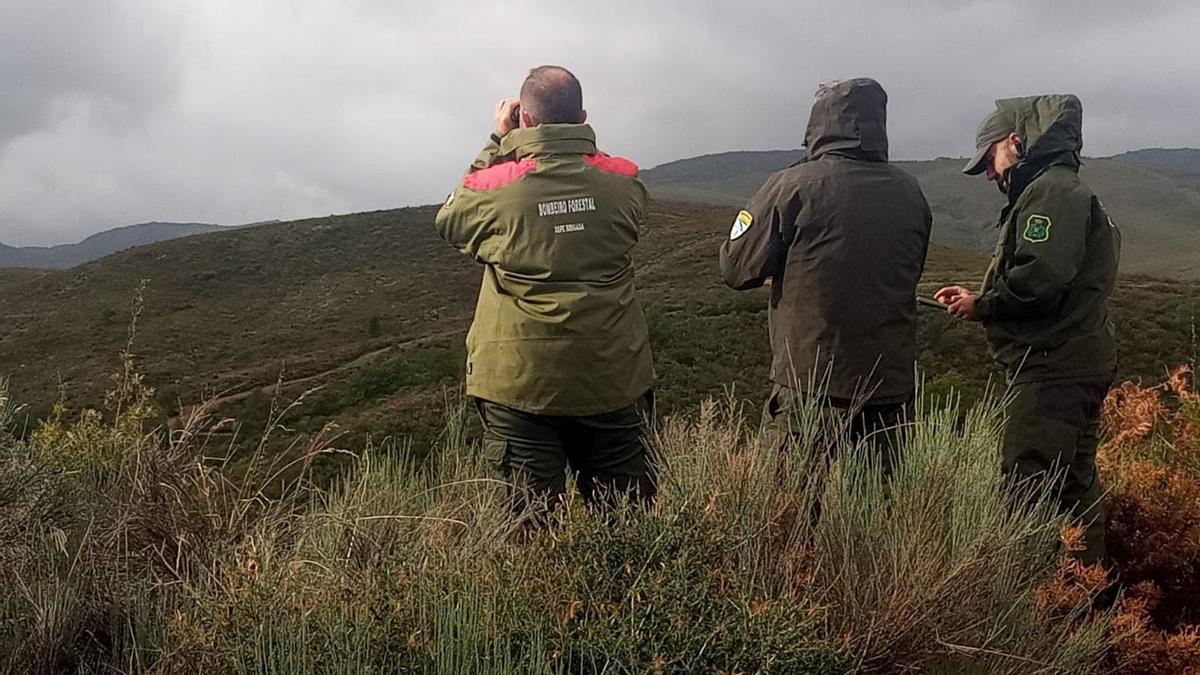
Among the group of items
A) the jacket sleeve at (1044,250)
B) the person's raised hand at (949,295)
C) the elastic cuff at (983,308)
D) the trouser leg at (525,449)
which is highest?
the jacket sleeve at (1044,250)

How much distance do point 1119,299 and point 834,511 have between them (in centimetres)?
3556

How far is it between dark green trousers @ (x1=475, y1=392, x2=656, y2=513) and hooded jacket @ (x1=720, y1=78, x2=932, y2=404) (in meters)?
0.57

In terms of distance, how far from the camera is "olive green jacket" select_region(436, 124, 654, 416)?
3.07m

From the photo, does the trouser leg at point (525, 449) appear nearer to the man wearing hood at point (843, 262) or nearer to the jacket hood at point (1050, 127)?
the man wearing hood at point (843, 262)

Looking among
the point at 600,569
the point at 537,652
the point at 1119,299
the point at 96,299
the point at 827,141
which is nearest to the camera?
the point at 537,652

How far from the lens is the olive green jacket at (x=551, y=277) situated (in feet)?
10.1

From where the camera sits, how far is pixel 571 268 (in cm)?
312

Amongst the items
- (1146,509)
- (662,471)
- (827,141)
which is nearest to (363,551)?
(662,471)

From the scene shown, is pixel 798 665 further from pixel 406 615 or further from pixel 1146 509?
pixel 1146 509

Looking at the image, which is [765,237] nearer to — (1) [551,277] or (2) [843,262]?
(2) [843,262]

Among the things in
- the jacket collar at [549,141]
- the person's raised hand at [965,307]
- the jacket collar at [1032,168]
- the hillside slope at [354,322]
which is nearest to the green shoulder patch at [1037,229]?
the jacket collar at [1032,168]

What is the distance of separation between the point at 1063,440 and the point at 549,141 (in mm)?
2146

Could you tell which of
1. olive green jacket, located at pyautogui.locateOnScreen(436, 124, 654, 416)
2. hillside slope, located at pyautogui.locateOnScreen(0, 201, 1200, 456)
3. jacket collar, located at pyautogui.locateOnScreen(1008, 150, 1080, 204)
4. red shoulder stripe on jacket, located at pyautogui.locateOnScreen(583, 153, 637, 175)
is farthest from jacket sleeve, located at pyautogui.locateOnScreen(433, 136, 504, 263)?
hillside slope, located at pyautogui.locateOnScreen(0, 201, 1200, 456)

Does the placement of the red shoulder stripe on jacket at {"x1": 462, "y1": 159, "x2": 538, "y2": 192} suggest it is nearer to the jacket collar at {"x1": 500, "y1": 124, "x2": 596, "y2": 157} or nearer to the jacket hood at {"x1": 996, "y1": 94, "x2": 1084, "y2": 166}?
the jacket collar at {"x1": 500, "y1": 124, "x2": 596, "y2": 157}
